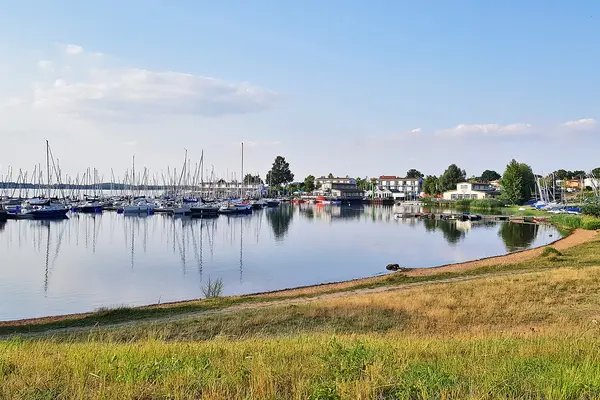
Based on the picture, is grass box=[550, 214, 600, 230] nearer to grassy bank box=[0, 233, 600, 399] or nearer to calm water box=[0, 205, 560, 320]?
calm water box=[0, 205, 560, 320]

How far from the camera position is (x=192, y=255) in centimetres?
4831

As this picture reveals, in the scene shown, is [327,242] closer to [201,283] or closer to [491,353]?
[201,283]

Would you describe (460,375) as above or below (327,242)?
above

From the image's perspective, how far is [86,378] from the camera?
6215 millimetres

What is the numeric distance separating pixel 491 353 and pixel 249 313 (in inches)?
424

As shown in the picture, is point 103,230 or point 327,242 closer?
point 327,242

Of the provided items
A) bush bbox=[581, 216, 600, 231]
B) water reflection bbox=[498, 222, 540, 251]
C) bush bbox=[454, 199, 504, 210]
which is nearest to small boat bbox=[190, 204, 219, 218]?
water reflection bbox=[498, 222, 540, 251]

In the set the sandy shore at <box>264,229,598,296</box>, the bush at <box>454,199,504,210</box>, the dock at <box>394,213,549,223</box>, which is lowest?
the sandy shore at <box>264,229,598,296</box>

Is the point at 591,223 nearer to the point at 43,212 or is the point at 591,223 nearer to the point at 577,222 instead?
the point at 577,222

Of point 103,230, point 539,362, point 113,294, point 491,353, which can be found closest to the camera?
point 539,362

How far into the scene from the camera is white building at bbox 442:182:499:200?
152 meters

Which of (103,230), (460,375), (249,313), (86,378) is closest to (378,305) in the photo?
(249,313)

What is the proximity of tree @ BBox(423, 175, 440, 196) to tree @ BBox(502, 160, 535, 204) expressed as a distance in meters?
49.9

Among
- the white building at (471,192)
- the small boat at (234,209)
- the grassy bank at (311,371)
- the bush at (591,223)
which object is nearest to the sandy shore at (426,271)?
the grassy bank at (311,371)
